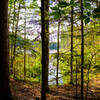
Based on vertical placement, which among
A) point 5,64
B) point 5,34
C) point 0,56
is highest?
point 5,34

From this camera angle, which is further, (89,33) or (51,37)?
(51,37)

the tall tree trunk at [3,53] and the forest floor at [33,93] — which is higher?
the tall tree trunk at [3,53]

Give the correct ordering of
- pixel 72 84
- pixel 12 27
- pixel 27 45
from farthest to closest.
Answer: pixel 72 84 → pixel 12 27 → pixel 27 45

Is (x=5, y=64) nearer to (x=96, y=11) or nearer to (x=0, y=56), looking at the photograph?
(x=0, y=56)

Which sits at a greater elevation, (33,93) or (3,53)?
(3,53)

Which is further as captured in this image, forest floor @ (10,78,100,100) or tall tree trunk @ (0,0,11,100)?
forest floor @ (10,78,100,100)

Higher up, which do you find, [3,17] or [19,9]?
[19,9]

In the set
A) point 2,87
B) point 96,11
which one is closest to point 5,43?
point 2,87

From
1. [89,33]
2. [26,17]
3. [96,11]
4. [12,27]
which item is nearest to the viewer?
[96,11]

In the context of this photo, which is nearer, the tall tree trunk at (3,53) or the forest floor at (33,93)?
the tall tree trunk at (3,53)

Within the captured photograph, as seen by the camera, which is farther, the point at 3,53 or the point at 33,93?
the point at 33,93

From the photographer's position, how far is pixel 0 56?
3443 mm

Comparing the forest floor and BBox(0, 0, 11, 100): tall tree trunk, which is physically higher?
BBox(0, 0, 11, 100): tall tree trunk

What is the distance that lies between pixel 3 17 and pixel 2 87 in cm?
260
